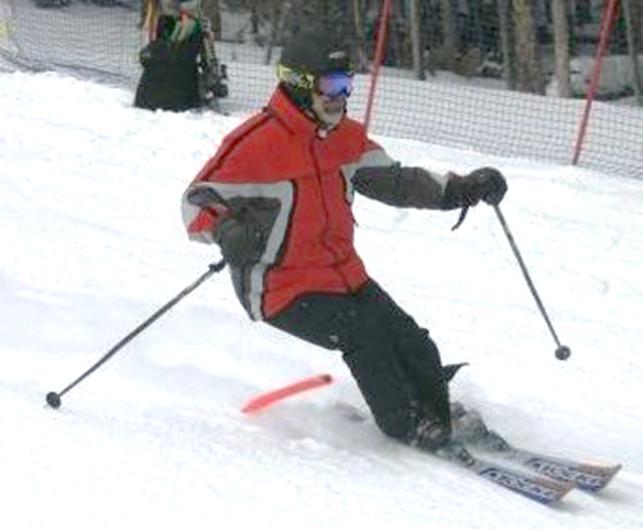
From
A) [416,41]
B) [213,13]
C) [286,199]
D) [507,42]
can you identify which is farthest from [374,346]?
[213,13]

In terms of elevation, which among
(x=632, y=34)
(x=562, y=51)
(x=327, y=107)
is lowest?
(x=562, y=51)

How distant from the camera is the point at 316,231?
4.57 m

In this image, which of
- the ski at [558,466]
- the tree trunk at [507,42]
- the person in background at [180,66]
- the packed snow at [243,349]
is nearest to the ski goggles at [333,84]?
the packed snow at [243,349]

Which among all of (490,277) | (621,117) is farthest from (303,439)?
(621,117)

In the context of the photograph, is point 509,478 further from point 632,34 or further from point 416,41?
point 632,34

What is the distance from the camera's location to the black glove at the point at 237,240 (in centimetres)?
419

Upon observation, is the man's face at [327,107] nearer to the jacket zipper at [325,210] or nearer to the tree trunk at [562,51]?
the jacket zipper at [325,210]

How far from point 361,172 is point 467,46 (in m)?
10.6

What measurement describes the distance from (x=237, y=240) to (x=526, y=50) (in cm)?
1306

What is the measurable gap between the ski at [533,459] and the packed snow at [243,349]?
0.11 meters

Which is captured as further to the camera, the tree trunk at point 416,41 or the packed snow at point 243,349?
the tree trunk at point 416,41

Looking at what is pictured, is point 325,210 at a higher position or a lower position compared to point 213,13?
higher

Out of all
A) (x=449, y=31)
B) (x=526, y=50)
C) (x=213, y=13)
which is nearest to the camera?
(x=449, y=31)

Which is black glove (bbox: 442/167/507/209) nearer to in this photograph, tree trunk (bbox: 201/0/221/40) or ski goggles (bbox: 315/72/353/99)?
ski goggles (bbox: 315/72/353/99)
